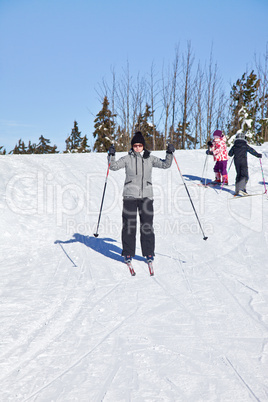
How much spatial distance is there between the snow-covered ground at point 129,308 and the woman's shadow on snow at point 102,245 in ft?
0.11

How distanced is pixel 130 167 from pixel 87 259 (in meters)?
1.63

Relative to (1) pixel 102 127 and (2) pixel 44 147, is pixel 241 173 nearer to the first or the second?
(1) pixel 102 127

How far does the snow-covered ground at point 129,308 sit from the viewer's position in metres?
2.04

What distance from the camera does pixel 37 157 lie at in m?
11.5

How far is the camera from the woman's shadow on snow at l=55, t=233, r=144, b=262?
17.3ft

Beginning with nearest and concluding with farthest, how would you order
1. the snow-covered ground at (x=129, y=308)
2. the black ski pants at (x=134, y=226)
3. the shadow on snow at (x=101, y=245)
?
the snow-covered ground at (x=129, y=308) < the black ski pants at (x=134, y=226) < the shadow on snow at (x=101, y=245)

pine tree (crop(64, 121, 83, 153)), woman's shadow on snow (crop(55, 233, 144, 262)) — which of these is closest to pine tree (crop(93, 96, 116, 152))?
pine tree (crop(64, 121, 83, 153))

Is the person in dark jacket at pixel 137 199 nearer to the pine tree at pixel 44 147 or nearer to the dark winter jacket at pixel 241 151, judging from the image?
the dark winter jacket at pixel 241 151

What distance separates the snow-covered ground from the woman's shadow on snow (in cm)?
3

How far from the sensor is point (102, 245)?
5.89m

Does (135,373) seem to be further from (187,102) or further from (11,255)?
(187,102)

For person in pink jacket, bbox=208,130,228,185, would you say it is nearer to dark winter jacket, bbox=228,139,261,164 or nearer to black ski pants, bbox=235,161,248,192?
dark winter jacket, bbox=228,139,261,164

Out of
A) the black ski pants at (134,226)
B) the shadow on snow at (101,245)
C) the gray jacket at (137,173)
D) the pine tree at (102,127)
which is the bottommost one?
the shadow on snow at (101,245)

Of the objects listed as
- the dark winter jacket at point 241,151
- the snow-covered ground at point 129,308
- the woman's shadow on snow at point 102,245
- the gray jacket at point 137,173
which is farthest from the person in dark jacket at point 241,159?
the gray jacket at point 137,173
